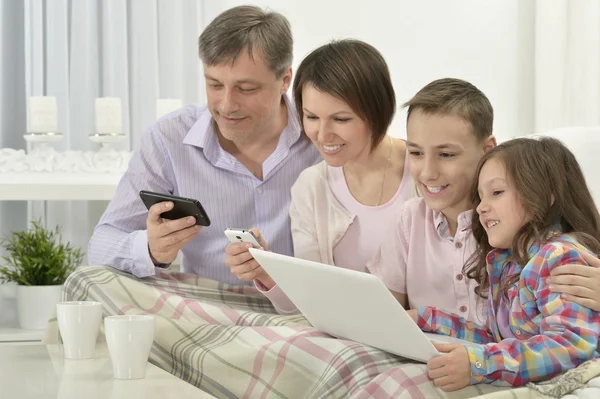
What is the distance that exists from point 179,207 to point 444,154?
53 centimetres

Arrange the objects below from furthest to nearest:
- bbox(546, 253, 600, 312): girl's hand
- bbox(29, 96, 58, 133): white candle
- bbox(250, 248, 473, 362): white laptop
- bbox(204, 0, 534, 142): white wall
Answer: bbox(204, 0, 534, 142): white wall, bbox(29, 96, 58, 133): white candle, bbox(546, 253, 600, 312): girl's hand, bbox(250, 248, 473, 362): white laptop

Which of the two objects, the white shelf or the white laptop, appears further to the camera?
the white shelf

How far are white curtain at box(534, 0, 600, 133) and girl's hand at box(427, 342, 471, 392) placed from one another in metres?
2.18

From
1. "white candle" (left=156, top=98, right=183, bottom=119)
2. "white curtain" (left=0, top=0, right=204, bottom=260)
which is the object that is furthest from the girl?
"white curtain" (left=0, top=0, right=204, bottom=260)

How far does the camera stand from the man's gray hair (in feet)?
6.52

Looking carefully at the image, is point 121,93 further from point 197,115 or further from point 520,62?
point 520,62

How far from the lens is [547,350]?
132cm

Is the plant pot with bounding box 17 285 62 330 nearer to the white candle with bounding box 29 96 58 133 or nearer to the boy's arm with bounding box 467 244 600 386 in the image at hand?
the white candle with bounding box 29 96 58 133

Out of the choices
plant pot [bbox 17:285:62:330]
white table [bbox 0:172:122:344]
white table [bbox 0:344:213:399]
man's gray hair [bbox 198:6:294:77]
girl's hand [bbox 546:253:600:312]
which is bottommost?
plant pot [bbox 17:285:62:330]

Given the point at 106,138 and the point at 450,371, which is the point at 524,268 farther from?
the point at 106,138

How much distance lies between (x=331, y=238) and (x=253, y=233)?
20 cm

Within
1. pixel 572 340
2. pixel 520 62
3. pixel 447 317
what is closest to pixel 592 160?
pixel 447 317

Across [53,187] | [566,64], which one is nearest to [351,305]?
[53,187]

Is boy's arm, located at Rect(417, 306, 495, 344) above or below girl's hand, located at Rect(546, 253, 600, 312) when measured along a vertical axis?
below
